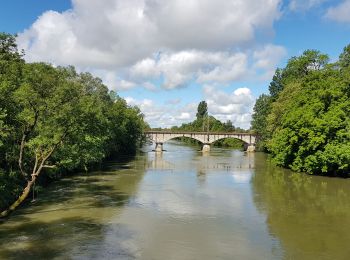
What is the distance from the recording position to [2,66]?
3300 centimetres

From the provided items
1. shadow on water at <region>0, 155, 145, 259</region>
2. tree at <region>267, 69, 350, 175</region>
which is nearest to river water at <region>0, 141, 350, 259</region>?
shadow on water at <region>0, 155, 145, 259</region>

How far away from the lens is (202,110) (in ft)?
616

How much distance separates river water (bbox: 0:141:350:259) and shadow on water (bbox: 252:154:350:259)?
6cm

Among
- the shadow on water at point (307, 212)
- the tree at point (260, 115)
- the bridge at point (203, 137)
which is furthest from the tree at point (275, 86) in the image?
the shadow on water at point (307, 212)

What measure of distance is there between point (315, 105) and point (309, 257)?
3651 cm

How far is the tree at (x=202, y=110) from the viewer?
616 ft

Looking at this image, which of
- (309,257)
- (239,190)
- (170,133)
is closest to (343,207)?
(239,190)

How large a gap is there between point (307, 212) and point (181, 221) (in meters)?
10.9

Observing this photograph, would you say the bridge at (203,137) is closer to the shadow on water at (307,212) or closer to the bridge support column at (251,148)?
the bridge support column at (251,148)

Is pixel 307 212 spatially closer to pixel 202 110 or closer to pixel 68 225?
pixel 68 225

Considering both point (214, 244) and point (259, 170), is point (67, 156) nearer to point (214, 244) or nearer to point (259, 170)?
point (214, 244)

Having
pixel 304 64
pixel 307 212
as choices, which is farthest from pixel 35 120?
pixel 304 64

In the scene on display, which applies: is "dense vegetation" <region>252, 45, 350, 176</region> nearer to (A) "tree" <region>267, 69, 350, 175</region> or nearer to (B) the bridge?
(A) "tree" <region>267, 69, 350, 175</region>

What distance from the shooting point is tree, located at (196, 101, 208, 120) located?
616ft
